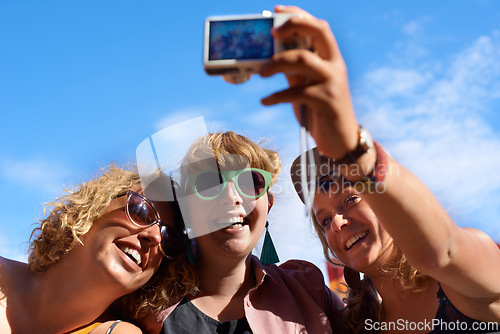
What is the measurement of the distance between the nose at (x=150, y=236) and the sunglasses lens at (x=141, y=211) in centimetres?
4

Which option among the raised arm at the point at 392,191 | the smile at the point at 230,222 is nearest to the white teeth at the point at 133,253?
the smile at the point at 230,222

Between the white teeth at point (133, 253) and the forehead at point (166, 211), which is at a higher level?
the forehead at point (166, 211)

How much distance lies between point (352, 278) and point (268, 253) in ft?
2.14

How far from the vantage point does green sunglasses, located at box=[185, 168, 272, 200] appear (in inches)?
114

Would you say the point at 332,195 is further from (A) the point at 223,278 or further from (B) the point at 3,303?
(B) the point at 3,303

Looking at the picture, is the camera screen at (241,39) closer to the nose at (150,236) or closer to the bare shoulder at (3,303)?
the nose at (150,236)

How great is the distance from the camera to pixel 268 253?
10.8 feet

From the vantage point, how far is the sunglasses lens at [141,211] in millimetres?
2779

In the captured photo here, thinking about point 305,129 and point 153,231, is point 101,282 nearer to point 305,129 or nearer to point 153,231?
point 153,231

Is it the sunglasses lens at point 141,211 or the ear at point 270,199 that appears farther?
the ear at point 270,199

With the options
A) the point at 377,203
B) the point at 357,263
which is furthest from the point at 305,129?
the point at 357,263

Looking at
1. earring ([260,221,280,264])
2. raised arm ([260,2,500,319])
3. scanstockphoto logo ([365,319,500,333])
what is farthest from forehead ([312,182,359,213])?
raised arm ([260,2,500,319])

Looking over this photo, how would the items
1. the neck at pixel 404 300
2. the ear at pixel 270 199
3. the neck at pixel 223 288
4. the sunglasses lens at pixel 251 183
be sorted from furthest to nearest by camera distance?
1. the ear at pixel 270 199
2. the sunglasses lens at pixel 251 183
3. the neck at pixel 223 288
4. the neck at pixel 404 300

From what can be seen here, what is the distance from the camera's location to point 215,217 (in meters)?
2.84
